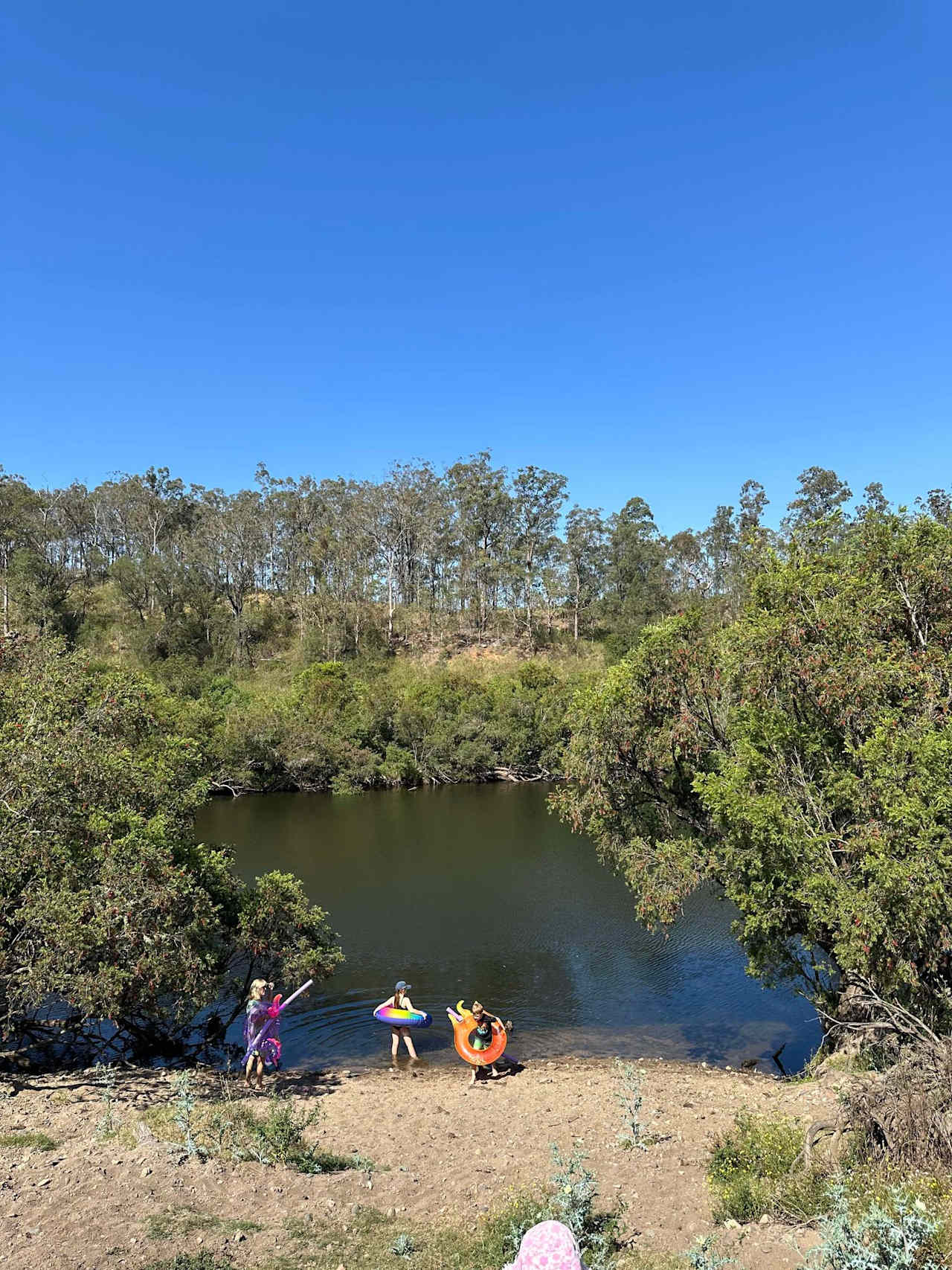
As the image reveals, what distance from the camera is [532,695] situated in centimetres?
5931

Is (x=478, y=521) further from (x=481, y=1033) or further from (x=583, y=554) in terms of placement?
(x=481, y=1033)

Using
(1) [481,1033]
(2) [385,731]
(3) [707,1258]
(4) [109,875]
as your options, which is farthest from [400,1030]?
(2) [385,731]

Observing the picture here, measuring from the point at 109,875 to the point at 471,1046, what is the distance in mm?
8182

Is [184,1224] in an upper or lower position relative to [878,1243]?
lower

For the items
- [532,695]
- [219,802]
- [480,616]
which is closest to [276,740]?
[219,802]

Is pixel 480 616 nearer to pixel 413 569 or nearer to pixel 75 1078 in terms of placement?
pixel 413 569

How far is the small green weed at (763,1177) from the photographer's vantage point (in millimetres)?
8211

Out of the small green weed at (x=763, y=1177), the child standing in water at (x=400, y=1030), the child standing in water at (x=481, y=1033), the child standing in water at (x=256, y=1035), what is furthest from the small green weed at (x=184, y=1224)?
the child standing in water at (x=400, y=1030)

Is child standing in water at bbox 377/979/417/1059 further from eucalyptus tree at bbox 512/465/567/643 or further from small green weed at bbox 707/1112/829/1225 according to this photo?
eucalyptus tree at bbox 512/465/567/643

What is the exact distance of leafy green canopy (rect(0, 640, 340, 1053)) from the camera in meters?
12.0

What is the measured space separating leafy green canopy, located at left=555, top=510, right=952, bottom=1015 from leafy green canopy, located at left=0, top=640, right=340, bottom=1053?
8.35 metres

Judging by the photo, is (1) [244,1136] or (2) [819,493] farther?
(2) [819,493]

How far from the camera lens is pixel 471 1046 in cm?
1612

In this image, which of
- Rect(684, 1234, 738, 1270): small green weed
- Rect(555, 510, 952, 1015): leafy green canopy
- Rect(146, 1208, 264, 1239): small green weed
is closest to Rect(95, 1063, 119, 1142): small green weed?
Rect(146, 1208, 264, 1239): small green weed
